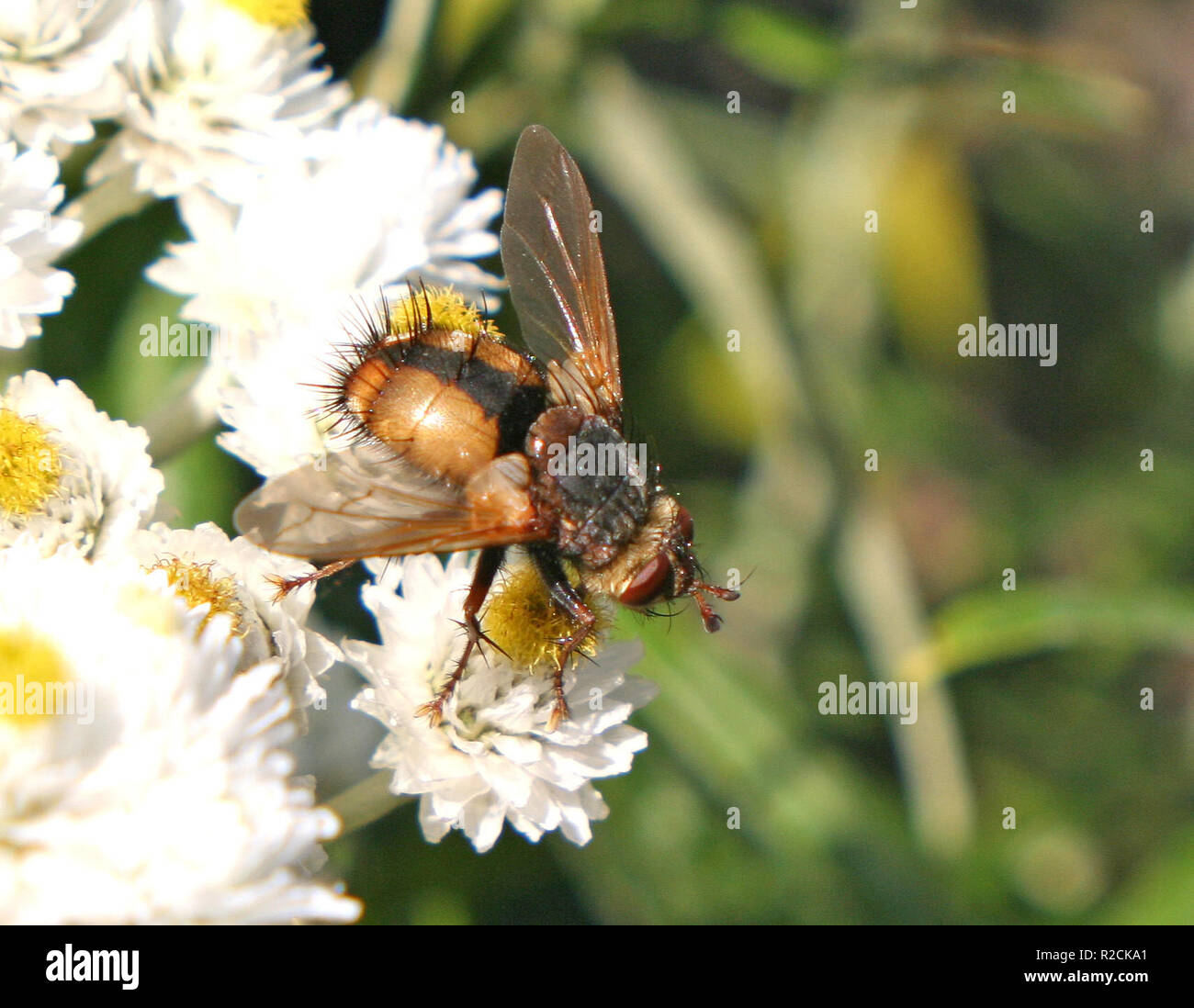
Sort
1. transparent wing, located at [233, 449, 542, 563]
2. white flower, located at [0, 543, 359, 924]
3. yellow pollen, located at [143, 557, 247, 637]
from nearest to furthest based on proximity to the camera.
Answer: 1. white flower, located at [0, 543, 359, 924]
2. transparent wing, located at [233, 449, 542, 563]
3. yellow pollen, located at [143, 557, 247, 637]

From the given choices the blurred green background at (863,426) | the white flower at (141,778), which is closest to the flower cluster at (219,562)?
the white flower at (141,778)

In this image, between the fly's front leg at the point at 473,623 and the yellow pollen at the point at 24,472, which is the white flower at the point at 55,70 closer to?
the yellow pollen at the point at 24,472

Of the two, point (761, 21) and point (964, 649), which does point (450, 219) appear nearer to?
point (761, 21)

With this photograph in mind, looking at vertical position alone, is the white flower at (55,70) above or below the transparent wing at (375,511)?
above

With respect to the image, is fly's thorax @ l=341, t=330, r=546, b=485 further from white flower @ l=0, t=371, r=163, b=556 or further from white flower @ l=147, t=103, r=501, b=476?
white flower @ l=0, t=371, r=163, b=556

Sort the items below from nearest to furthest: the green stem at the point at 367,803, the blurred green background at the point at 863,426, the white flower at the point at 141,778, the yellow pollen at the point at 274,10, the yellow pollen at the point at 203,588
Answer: the white flower at the point at 141,778 → the yellow pollen at the point at 203,588 → the green stem at the point at 367,803 → the yellow pollen at the point at 274,10 → the blurred green background at the point at 863,426

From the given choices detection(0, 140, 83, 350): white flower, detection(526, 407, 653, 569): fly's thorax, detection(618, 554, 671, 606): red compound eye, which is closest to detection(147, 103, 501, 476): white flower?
detection(0, 140, 83, 350): white flower

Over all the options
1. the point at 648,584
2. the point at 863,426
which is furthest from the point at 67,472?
the point at 863,426
